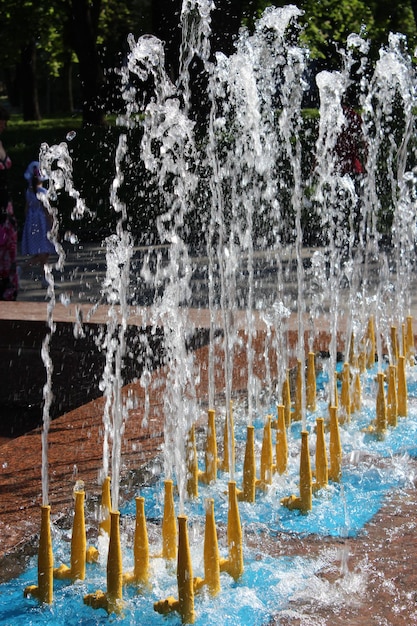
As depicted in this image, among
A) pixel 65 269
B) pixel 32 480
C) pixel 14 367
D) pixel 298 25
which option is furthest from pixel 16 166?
pixel 32 480

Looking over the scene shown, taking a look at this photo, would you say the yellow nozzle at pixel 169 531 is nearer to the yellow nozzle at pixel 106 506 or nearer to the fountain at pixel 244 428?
the fountain at pixel 244 428

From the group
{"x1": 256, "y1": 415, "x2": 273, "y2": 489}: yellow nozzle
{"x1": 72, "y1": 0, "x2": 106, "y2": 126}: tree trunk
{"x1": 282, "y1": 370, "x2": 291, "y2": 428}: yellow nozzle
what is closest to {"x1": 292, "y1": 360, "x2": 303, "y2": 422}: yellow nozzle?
{"x1": 282, "y1": 370, "x2": 291, "y2": 428}: yellow nozzle

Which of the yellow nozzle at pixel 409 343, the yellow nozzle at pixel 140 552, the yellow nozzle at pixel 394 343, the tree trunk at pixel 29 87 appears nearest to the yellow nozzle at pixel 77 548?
the yellow nozzle at pixel 140 552

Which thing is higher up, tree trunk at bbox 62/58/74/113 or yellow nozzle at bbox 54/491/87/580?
tree trunk at bbox 62/58/74/113

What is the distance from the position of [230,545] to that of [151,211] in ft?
45.1

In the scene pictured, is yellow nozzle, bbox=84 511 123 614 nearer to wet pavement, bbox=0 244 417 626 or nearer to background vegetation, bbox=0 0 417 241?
wet pavement, bbox=0 244 417 626

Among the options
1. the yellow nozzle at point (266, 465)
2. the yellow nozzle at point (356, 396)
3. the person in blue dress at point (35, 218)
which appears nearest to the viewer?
the yellow nozzle at point (266, 465)

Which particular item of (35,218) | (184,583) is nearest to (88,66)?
(35,218)

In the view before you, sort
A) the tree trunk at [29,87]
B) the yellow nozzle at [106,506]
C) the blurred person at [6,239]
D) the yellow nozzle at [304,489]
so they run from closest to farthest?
the yellow nozzle at [106,506] → the yellow nozzle at [304,489] → the blurred person at [6,239] → the tree trunk at [29,87]

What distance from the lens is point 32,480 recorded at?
15.1 ft

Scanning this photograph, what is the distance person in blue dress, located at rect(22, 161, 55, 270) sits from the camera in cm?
1009

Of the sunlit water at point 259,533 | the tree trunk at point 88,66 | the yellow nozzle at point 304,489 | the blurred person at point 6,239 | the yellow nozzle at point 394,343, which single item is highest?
the tree trunk at point 88,66

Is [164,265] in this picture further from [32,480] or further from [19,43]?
[19,43]

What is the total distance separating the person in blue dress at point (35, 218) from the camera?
33.1 feet
